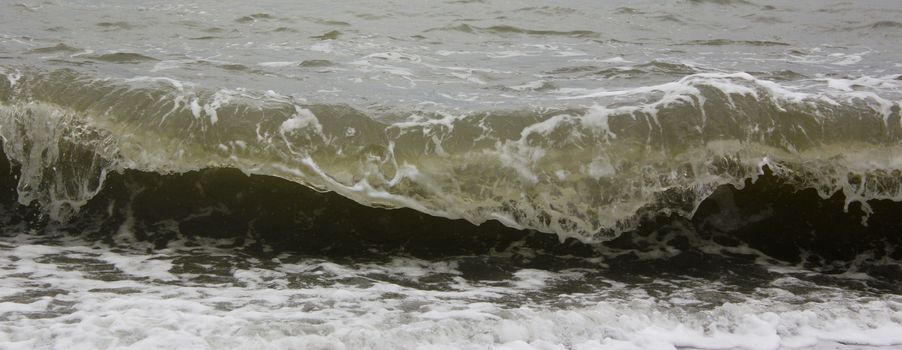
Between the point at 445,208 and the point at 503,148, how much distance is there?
1.63ft

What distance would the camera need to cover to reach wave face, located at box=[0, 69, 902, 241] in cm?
498

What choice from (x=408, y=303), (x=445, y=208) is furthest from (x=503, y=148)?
(x=408, y=303)

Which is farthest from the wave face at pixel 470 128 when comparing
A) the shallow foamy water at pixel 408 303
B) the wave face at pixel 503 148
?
the shallow foamy water at pixel 408 303

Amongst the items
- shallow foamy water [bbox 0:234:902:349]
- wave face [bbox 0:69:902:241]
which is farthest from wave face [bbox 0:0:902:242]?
shallow foamy water [bbox 0:234:902:349]

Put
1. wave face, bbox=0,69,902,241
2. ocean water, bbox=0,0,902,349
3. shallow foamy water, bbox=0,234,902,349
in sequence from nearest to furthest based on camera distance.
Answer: shallow foamy water, bbox=0,234,902,349
ocean water, bbox=0,0,902,349
wave face, bbox=0,69,902,241

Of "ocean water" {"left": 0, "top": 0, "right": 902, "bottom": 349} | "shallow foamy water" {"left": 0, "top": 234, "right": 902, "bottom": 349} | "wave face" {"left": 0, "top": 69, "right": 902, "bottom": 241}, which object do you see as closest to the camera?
"shallow foamy water" {"left": 0, "top": 234, "right": 902, "bottom": 349}

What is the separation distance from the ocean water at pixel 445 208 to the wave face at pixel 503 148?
0.01 meters

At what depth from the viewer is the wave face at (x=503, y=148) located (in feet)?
16.3

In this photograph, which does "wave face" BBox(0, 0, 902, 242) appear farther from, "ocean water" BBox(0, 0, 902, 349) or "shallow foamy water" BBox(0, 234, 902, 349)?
"shallow foamy water" BBox(0, 234, 902, 349)

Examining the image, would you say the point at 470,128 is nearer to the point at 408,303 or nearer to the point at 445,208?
the point at 445,208

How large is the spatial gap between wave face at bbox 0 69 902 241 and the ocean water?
0.01m

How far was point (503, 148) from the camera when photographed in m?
5.13

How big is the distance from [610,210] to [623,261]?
1.04 ft

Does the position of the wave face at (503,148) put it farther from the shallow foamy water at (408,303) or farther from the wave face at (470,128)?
the shallow foamy water at (408,303)
